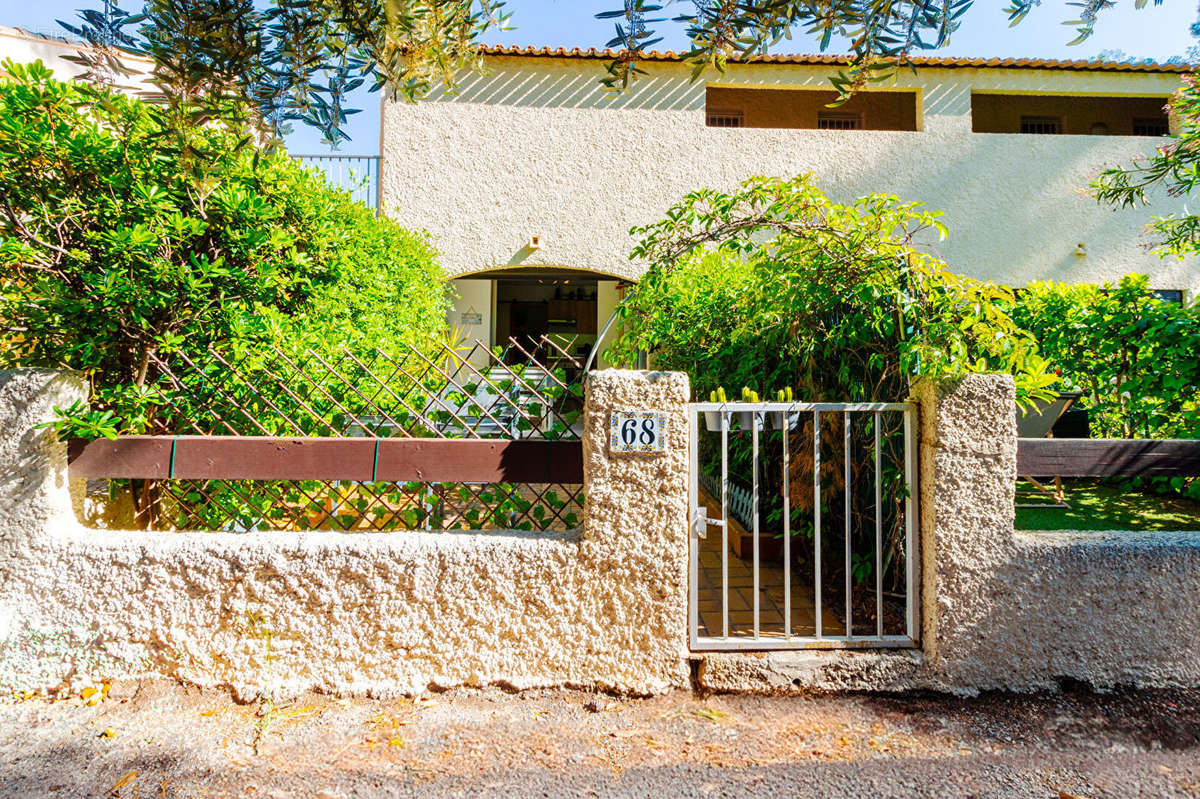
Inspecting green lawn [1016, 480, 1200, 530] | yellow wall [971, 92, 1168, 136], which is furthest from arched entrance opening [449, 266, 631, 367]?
yellow wall [971, 92, 1168, 136]

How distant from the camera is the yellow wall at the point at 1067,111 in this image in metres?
12.2

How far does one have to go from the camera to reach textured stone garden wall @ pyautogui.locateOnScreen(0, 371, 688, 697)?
2.63 meters

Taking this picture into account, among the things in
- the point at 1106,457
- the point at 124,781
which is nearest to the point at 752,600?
the point at 1106,457

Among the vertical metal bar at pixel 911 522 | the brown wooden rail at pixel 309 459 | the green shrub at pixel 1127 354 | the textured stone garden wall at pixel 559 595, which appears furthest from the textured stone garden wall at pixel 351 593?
the green shrub at pixel 1127 354

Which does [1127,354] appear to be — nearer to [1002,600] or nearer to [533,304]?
[1002,600]

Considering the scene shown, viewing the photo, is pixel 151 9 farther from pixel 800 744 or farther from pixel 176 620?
pixel 800 744

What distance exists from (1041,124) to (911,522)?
13053 mm

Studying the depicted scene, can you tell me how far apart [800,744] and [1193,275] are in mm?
12837

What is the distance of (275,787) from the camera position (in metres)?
2.20

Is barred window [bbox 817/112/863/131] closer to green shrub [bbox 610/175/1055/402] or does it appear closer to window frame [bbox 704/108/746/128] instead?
window frame [bbox 704/108/746/128]

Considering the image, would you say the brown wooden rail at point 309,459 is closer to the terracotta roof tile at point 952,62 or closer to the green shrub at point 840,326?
the green shrub at point 840,326

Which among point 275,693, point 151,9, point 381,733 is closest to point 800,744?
point 381,733

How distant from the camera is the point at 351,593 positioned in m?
2.65

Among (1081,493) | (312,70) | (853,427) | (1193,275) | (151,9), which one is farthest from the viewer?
(1193,275)
